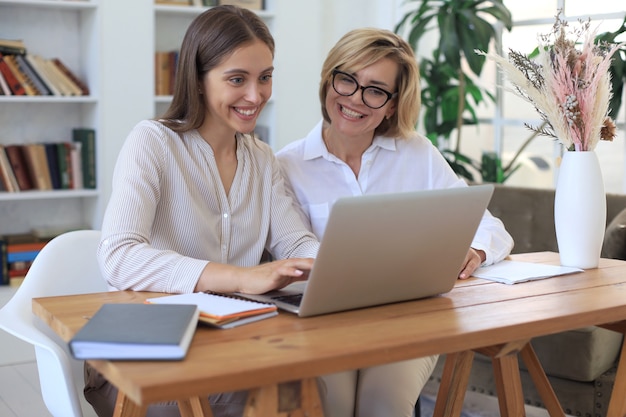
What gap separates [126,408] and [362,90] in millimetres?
1210

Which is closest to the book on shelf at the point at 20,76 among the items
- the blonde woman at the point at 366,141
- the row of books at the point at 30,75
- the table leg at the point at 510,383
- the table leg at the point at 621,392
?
the row of books at the point at 30,75

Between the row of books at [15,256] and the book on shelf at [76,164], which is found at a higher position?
the book on shelf at [76,164]

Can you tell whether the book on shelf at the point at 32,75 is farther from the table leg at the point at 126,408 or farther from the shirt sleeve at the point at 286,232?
the table leg at the point at 126,408

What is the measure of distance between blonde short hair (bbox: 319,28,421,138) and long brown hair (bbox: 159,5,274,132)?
33 centimetres

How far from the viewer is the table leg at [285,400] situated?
1.43m

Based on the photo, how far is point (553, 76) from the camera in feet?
7.54

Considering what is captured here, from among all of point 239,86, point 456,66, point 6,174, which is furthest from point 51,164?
point 239,86

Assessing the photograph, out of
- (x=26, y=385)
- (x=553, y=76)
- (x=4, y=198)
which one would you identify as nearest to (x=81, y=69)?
(x=4, y=198)

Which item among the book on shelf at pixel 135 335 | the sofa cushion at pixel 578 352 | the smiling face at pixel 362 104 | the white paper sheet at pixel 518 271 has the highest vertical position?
the smiling face at pixel 362 104

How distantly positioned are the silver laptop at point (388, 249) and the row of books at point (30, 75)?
2.89 meters

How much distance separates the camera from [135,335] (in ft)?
4.61

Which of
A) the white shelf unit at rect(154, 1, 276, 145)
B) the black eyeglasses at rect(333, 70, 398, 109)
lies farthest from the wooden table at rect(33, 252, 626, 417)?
the white shelf unit at rect(154, 1, 276, 145)

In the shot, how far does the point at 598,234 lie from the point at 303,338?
115cm

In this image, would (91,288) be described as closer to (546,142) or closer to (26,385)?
(26,385)
